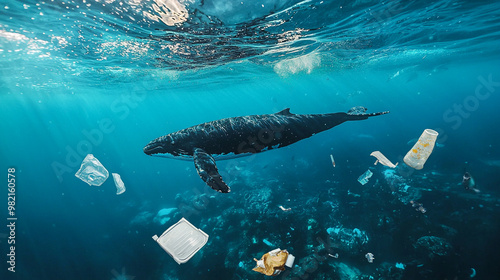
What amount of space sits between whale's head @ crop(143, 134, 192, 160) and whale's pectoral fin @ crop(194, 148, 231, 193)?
696mm

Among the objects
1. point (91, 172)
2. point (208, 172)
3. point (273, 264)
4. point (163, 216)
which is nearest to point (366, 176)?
point (273, 264)

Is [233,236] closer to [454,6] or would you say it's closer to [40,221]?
[454,6]

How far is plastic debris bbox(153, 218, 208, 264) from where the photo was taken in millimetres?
5969

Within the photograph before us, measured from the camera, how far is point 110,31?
9.31m

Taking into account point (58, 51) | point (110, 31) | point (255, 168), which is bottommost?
point (255, 168)

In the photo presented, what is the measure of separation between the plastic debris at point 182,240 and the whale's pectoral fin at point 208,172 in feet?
9.18

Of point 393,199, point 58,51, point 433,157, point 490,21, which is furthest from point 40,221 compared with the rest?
point 490,21

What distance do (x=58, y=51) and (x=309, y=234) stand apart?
1850 centimetres

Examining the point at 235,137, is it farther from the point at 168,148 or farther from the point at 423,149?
the point at 423,149

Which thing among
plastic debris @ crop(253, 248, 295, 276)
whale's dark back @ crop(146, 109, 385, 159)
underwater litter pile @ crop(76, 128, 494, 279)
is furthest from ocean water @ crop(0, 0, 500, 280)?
whale's dark back @ crop(146, 109, 385, 159)

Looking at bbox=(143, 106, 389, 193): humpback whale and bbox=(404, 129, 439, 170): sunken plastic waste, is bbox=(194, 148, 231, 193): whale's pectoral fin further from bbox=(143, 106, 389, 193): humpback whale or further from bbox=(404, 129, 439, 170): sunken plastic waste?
bbox=(404, 129, 439, 170): sunken plastic waste

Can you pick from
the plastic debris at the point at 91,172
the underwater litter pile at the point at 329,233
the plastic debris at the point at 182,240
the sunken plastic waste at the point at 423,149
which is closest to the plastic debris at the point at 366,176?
the underwater litter pile at the point at 329,233

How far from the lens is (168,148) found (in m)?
5.85

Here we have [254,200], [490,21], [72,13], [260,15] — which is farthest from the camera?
[254,200]
